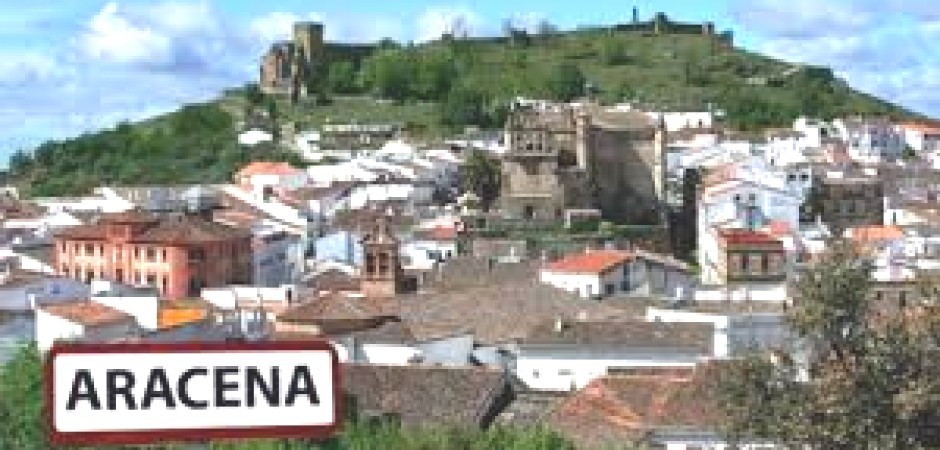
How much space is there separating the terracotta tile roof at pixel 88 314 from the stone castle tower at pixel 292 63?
68830 millimetres

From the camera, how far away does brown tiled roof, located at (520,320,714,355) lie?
3181 centimetres

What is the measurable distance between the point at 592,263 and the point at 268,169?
33952 mm

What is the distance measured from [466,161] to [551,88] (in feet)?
100

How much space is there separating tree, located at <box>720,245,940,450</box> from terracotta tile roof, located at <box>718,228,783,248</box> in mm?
31065

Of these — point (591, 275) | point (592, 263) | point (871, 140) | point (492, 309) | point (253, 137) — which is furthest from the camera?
point (253, 137)

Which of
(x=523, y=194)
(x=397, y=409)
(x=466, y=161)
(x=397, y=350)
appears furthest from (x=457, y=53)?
(x=397, y=409)

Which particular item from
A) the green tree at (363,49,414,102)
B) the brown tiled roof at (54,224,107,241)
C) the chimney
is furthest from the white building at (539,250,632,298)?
the green tree at (363,49,414,102)

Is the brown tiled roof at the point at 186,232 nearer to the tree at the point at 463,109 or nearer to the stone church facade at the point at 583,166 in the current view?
the stone church facade at the point at 583,166

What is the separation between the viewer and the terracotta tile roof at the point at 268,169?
245 ft

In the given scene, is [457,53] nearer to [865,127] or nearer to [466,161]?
[865,127]

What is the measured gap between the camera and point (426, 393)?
25.7 meters

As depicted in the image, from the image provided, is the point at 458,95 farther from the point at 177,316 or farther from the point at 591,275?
the point at 177,316

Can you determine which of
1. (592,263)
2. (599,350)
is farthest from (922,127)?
(599,350)

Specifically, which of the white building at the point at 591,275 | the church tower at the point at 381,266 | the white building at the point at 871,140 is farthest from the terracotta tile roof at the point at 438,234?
the white building at the point at 871,140
